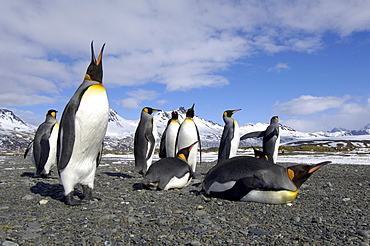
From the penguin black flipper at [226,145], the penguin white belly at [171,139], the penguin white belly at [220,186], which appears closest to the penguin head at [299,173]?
the penguin white belly at [220,186]

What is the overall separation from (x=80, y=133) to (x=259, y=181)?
2522mm

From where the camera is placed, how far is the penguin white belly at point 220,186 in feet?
14.0

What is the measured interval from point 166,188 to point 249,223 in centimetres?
235

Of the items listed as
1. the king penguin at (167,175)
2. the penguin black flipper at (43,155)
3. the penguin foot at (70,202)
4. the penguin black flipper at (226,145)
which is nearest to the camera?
the penguin foot at (70,202)

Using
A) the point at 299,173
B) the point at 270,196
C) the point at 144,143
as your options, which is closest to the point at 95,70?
the point at 270,196

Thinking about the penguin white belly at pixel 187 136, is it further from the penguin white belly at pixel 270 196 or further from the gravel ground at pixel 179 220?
the penguin white belly at pixel 270 196

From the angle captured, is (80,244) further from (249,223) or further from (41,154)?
(41,154)

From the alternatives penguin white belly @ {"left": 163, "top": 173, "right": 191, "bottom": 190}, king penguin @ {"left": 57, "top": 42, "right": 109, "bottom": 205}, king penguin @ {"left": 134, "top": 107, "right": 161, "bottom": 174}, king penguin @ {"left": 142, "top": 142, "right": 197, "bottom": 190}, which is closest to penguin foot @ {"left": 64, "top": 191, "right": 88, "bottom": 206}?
king penguin @ {"left": 57, "top": 42, "right": 109, "bottom": 205}

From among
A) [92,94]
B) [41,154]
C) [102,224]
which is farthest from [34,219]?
[41,154]

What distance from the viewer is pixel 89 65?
4469 mm

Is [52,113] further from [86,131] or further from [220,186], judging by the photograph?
[220,186]

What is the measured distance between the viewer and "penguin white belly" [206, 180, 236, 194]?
4.25 metres

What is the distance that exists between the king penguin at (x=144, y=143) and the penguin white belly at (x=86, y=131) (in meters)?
3.32

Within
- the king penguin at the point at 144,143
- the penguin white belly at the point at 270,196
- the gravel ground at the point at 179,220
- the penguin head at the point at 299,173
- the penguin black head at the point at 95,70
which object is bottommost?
the gravel ground at the point at 179,220
